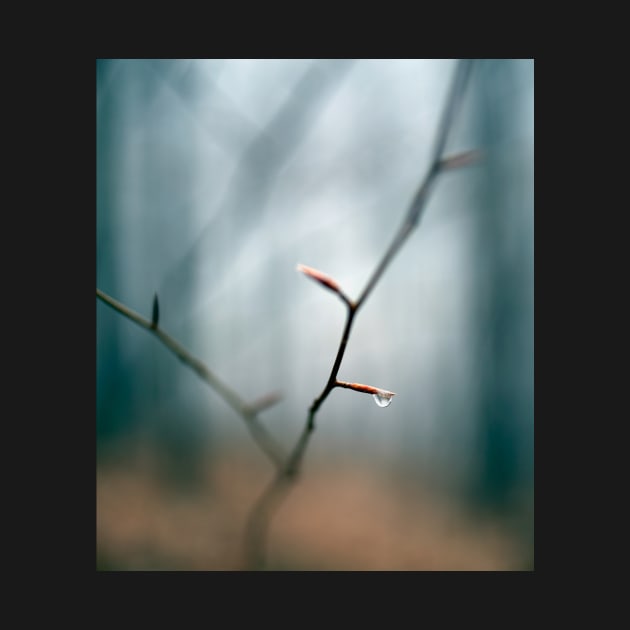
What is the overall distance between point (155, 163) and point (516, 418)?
2.11 m

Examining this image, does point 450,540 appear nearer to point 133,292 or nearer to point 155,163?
point 133,292

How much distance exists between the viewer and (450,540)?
199 cm

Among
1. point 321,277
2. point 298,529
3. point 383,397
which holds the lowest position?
point 298,529

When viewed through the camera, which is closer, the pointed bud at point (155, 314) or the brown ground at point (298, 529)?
the pointed bud at point (155, 314)

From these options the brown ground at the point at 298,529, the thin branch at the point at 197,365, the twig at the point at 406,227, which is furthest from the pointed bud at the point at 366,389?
the brown ground at the point at 298,529

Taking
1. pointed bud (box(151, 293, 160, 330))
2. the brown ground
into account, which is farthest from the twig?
the brown ground

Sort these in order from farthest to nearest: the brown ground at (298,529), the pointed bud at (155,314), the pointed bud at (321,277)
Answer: the brown ground at (298,529)
the pointed bud at (155,314)
the pointed bud at (321,277)

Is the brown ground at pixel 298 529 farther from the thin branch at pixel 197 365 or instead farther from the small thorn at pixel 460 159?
the small thorn at pixel 460 159

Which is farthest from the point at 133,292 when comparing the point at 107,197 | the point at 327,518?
the point at 327,518

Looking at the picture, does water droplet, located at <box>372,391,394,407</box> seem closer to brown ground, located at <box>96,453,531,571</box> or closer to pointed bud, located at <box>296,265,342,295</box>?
pointed bud, located at <box>296,265,342,295</box>

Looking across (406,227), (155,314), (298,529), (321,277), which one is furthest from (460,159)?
(298,529)

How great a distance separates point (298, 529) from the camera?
2006 mm

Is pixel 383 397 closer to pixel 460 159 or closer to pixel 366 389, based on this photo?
pixel 366 389

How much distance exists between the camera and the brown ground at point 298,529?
1.81 metres
